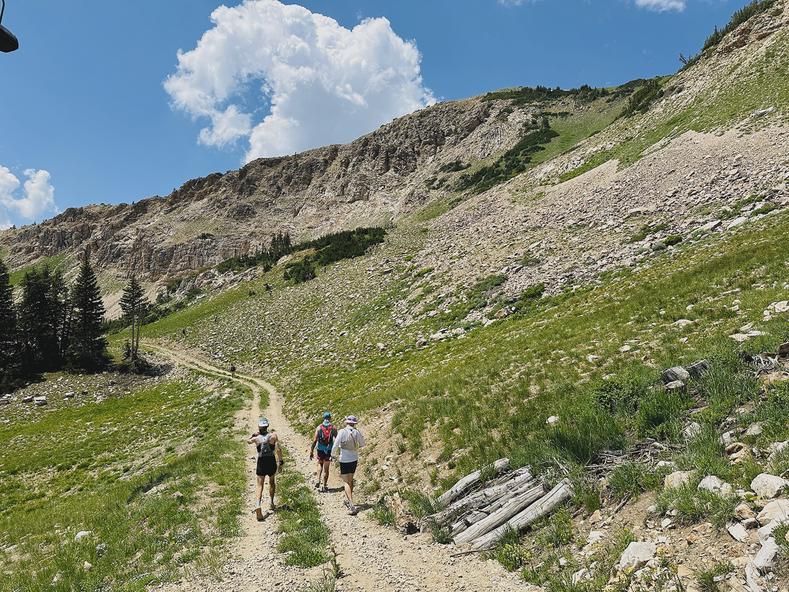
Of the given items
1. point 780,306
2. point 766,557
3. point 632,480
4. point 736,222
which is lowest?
point 632,480

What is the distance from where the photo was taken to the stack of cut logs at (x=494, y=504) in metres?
8.05

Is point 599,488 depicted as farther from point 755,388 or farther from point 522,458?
point 755,388

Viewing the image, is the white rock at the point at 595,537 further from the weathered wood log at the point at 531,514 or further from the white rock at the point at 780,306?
the white rock at the point at 780,306

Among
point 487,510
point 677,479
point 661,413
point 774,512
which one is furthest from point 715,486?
point 487,510

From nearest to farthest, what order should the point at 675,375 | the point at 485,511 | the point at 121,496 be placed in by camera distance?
the point at 485,511 < the point at 675,375 < the point at 121,496

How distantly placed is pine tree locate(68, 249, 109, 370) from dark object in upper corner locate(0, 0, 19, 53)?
58613 mm

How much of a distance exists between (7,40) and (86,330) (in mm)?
61504

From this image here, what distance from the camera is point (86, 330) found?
56.7 meters

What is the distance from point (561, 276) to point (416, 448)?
18.7m

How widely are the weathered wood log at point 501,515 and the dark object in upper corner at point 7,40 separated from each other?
39.7 feet

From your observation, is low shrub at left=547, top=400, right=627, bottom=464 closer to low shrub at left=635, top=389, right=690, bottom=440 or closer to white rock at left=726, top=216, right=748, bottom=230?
low shrub at left=635, top=389, right=690, bottom=440

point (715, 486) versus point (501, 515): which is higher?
point (715, 486)

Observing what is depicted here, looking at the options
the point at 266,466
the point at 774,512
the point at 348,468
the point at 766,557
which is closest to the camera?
the point at 766,557

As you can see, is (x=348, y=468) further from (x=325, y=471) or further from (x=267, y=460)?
(x=267, y=460)
